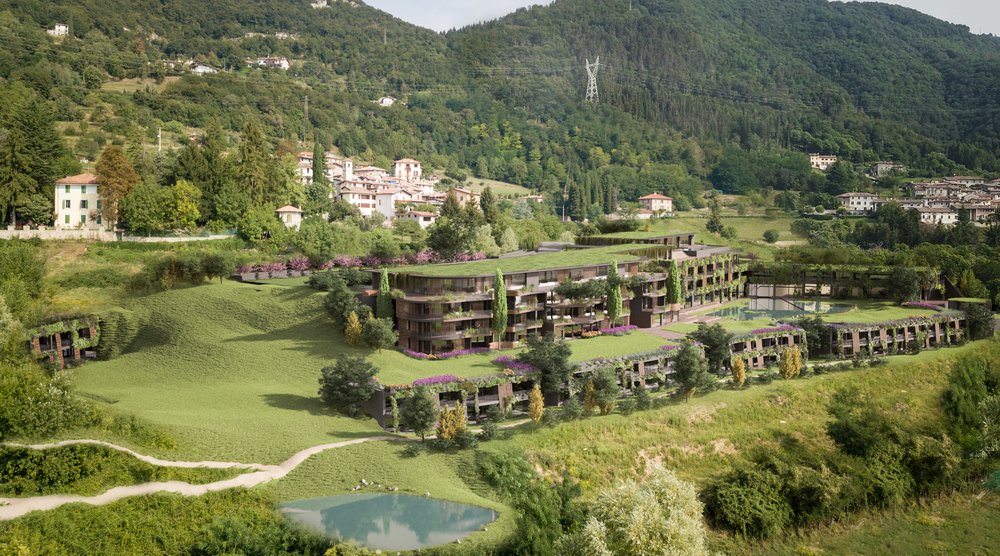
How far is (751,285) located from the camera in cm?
7544

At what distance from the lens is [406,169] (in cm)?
11588

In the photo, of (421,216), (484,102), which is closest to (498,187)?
(484,102)

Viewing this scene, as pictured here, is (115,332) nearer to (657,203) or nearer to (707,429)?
(707,429)

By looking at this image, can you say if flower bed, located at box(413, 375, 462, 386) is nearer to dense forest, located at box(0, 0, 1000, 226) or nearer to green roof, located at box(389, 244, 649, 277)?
green roof, located at box(389, 244, 649, 277)

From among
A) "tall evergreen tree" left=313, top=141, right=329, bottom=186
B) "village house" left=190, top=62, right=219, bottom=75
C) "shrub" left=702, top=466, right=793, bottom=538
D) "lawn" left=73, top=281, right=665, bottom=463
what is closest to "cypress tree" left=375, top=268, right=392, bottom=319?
"lawn" left=73, top=281, right=665, bottom=463

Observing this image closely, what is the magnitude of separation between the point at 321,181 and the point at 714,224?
152 feet

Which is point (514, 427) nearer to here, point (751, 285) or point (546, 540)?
point (546, 540)

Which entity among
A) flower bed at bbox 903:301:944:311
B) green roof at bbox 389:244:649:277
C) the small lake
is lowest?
the small lake

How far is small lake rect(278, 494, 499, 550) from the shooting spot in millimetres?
28781

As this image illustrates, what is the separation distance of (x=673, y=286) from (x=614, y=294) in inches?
266

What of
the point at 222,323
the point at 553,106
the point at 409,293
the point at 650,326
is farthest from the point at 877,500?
the point at 553,106

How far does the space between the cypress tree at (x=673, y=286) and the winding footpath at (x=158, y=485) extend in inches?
1192

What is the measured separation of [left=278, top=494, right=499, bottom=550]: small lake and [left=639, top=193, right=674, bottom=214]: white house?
297 ft

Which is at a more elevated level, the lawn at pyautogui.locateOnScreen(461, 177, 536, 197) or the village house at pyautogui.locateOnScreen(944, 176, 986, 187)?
the village house at pyautogui.locateOnScreen(944, 176, 986, 187)
